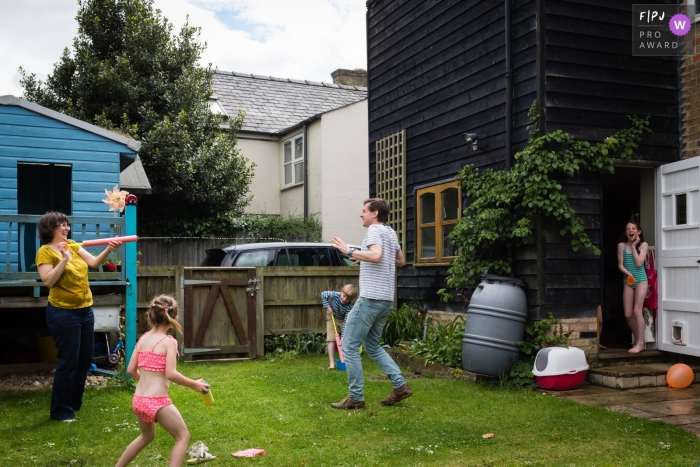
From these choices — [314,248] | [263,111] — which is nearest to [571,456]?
[314,248]

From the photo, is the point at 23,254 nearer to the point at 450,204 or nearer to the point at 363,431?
the point at 363,431

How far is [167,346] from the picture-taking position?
13.2 feet

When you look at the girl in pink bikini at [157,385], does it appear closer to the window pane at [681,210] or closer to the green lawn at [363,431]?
the green lawn at [363,431]

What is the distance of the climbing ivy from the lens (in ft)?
24.7

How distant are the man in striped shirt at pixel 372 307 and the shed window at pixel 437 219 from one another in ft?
10.6

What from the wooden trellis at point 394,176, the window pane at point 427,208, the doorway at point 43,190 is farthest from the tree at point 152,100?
the window pane at point 427,208

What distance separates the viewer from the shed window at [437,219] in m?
9.47

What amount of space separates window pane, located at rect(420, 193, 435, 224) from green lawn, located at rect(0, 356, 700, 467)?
132 inches

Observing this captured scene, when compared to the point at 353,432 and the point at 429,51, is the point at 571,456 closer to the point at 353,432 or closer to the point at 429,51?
the point at 353,432

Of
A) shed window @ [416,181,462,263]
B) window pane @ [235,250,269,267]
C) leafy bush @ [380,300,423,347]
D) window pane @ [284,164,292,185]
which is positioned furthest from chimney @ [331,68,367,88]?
leafy bush @ [380,300,423,347]

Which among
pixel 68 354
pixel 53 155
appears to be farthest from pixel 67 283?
pixel 53 155

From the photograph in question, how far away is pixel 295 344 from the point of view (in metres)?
10.5

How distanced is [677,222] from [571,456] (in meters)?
4.37

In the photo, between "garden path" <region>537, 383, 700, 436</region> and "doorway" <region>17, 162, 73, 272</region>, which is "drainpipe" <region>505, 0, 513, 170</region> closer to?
"garden path" <region>537, 383, 700, 436</region>
